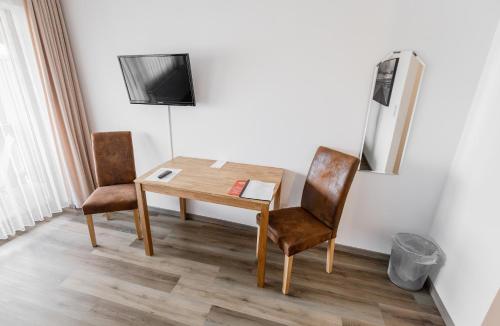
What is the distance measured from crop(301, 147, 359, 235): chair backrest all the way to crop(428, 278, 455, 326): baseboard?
2.84ft

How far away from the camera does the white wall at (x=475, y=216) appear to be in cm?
128

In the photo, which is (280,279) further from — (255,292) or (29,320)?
(29,320)

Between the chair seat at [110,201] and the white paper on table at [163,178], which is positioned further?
the chair seat at [110,201]

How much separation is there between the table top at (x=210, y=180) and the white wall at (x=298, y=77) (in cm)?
14

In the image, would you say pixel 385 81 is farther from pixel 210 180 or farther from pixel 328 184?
pixel 210 180

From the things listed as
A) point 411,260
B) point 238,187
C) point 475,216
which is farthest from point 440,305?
point 238,187

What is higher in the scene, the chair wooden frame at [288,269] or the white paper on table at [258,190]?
the white paper on table at [258,190]

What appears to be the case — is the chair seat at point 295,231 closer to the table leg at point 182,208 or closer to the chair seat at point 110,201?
the table leg at point 182,208

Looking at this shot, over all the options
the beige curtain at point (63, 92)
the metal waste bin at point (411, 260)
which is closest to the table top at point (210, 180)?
the metal waste bin at point (411, 260)

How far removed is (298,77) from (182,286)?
1.91 m

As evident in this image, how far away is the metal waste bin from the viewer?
1.67 metres

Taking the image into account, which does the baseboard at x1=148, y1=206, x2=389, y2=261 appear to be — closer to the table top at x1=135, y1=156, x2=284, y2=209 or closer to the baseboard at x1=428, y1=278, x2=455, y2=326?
the baseboard at x1=428, y1=278, x2=455, y2=326

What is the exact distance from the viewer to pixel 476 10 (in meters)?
1.43

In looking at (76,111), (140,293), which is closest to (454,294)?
(140,293)
